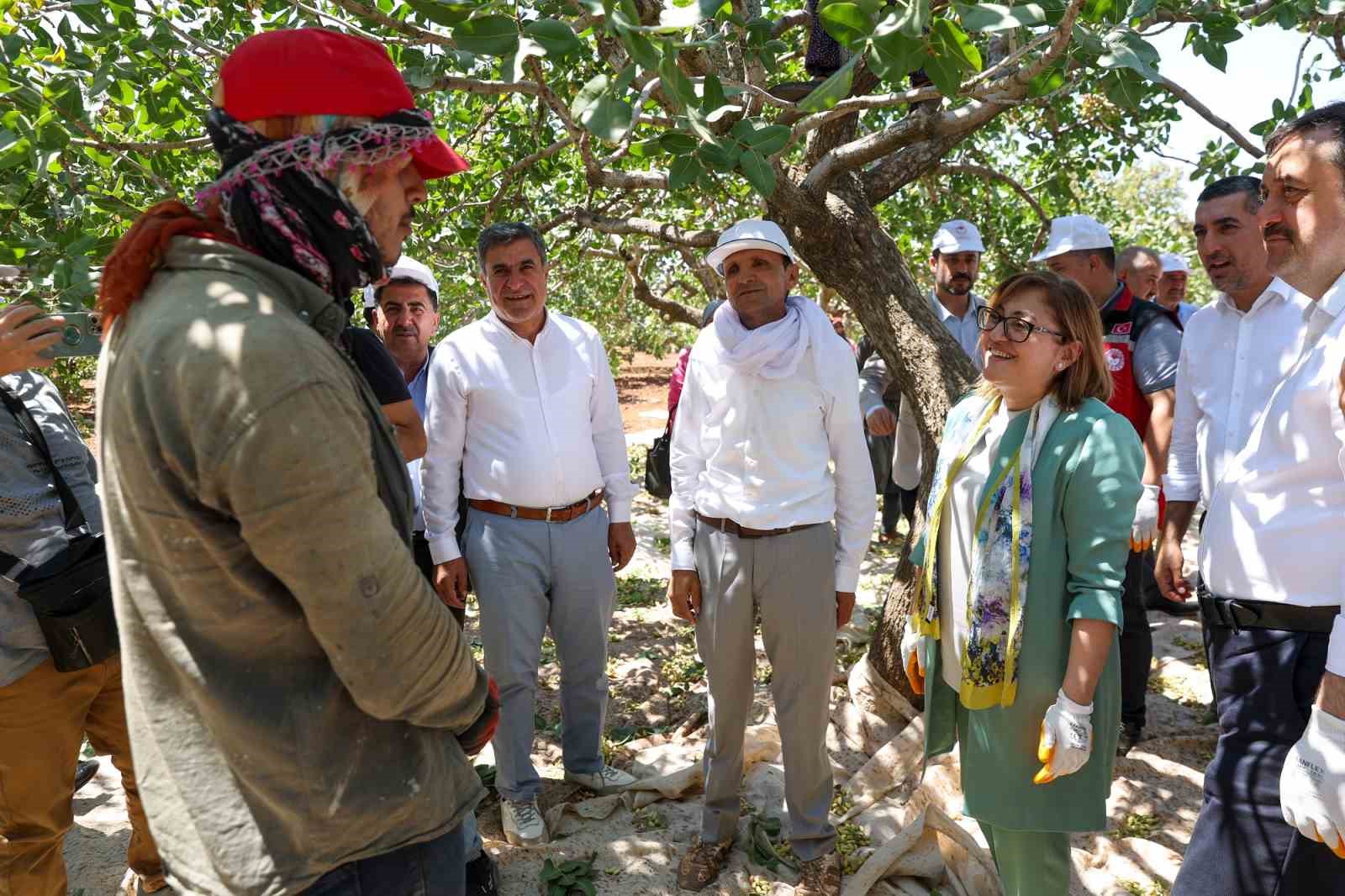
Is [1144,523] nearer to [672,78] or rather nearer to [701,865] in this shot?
[701,865]

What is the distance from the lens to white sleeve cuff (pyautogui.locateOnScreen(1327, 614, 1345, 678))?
1.72 metres

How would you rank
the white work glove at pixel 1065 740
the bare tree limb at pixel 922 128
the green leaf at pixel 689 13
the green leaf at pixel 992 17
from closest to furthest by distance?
the green leaf at pixel 689 13 < the green leaf at pixel 992 17 < the white work glove at pixel 1065 740 < the bare tree limb at pixel 922 128

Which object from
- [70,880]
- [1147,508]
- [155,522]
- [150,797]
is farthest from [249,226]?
[1147,508]

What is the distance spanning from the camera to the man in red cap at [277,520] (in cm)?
126

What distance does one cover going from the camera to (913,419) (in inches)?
203

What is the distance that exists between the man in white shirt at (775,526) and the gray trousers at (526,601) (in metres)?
0.44

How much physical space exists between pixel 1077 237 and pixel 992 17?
273 centimetres

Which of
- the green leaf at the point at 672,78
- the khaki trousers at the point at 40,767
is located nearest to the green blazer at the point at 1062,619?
the green leaf at the point at 672,78

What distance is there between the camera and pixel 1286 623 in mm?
2066

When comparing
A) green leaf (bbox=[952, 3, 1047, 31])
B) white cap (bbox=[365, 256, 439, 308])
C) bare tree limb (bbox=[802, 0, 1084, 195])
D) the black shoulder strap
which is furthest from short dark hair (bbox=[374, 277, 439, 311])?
green leaf (bbox=[952, 3, 1047, 31])

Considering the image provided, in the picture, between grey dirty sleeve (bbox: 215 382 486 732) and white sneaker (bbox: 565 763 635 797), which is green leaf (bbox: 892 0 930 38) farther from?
white sneaker (bbox: 565 763 635 797)

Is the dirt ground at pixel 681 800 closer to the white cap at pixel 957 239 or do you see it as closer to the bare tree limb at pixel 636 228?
the white cap at pixel 957 239

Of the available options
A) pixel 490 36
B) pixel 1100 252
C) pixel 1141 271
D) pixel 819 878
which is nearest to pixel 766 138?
pixel 490 36

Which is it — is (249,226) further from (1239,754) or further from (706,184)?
(1239,754)
